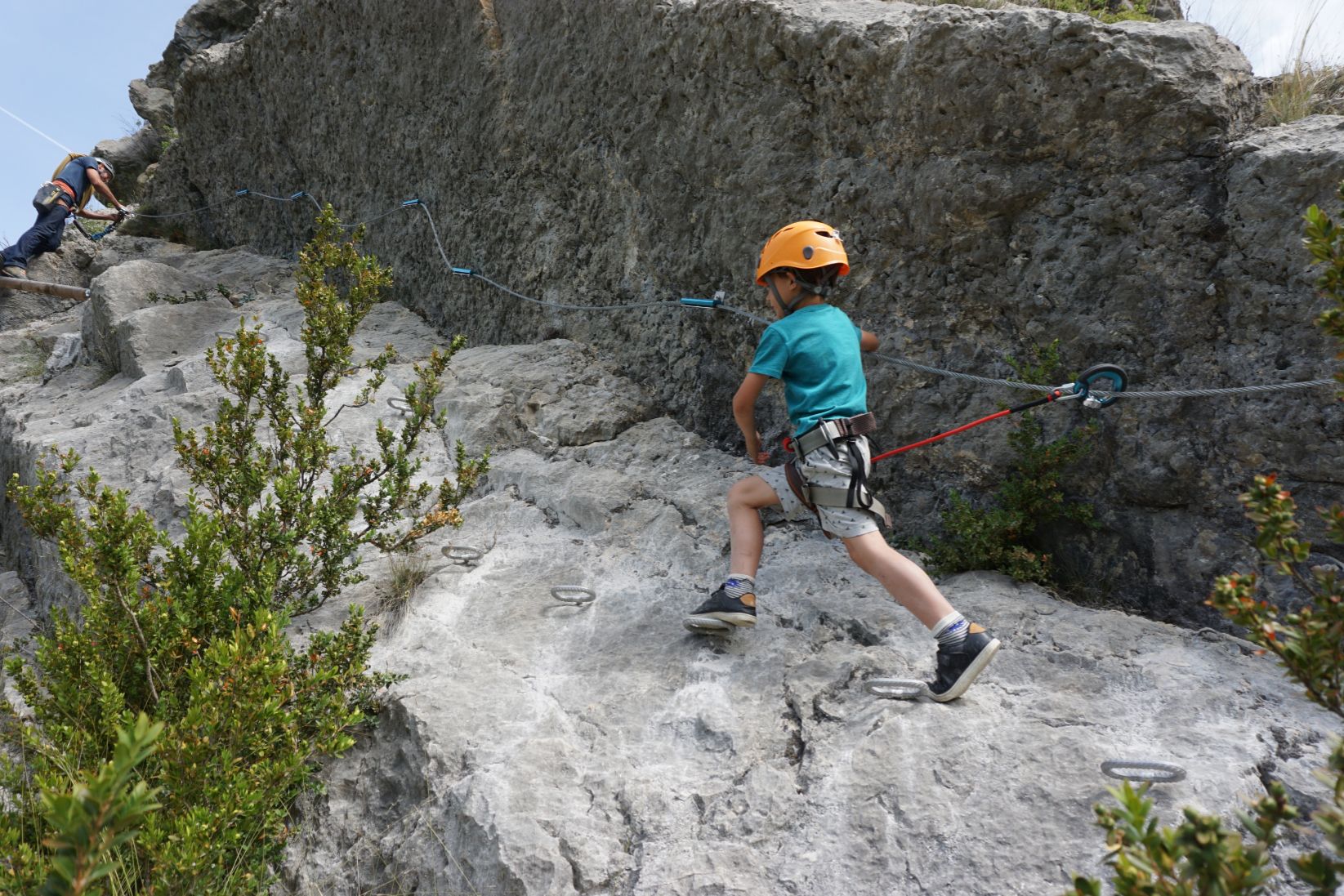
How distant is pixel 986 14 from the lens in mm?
3576

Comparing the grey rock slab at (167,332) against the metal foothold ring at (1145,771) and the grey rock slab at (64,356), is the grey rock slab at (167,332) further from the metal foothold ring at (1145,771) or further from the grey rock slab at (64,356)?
the metal foothold ring at (1145,771)

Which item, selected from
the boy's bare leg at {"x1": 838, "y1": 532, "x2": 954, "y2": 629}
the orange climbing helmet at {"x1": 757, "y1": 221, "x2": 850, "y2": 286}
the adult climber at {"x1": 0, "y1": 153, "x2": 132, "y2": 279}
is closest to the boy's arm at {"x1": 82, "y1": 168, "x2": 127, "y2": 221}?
the adult climber at {"x1": 0, "y1": 153, "x2": 132, "y2": 279}

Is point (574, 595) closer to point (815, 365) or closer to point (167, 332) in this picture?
point (815, 365)

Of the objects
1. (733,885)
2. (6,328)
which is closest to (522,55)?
(733,885)

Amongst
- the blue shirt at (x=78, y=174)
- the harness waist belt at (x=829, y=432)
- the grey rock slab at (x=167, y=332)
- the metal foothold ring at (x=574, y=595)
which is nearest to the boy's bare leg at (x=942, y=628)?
the harness waist belt at (x=829, y=432)

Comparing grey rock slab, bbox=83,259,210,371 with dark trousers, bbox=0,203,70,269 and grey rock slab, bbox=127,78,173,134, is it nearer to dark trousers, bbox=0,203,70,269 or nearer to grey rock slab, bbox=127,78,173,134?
dark trousers, bbox=0,203,70,269

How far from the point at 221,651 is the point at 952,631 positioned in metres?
2.34

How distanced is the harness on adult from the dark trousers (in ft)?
36.6

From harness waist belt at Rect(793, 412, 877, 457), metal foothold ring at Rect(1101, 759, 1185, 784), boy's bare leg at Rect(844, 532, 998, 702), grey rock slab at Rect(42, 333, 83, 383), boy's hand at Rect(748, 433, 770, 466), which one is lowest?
grey rock slab at Rect(42, 333, 83, 383)

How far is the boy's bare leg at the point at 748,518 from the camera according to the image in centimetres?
340

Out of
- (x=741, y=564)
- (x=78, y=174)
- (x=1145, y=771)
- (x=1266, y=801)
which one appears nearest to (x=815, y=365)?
(x=741, y=564)

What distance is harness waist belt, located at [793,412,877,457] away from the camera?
322cm

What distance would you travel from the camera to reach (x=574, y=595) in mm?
3789

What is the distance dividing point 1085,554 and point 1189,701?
90 cm
